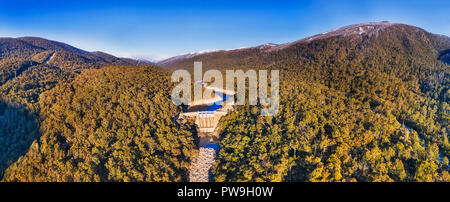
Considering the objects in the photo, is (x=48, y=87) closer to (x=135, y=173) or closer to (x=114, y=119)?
(x=114, y=119)

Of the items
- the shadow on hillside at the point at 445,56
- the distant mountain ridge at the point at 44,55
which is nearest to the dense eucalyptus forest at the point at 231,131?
the shadow on hillside at the point at 445,56

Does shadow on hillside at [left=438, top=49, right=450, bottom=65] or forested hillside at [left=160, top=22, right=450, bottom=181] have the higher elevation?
shadow on hillside at [left=438, top=49, right=450, bottom=65]

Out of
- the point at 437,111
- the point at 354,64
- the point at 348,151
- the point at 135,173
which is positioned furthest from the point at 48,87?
the point at 354,64

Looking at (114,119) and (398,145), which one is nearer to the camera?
(398,145)

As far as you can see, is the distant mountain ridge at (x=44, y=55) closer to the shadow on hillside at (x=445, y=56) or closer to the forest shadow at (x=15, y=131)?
the forest shadow at (x=15, y=131)

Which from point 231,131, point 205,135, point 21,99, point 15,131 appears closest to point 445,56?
point 231,131

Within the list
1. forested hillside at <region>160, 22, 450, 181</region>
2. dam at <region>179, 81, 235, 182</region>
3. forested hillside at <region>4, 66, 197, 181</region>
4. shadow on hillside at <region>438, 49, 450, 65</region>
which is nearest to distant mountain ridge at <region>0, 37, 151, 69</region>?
forested hillside at <region>4, 66, 197, 181</region>

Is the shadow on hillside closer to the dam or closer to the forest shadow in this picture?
the dam
